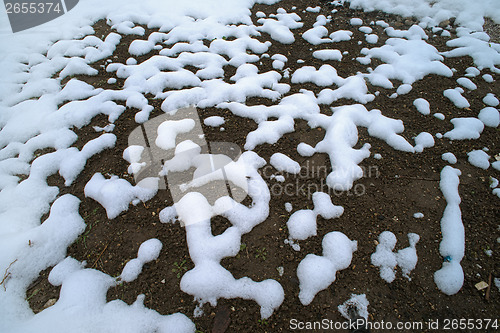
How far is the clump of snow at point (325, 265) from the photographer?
6.72 ft

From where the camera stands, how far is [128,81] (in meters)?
3.72

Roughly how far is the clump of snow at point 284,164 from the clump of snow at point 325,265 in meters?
0.74

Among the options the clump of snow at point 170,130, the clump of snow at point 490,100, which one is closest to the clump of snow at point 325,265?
the clump of snow at point 170,130

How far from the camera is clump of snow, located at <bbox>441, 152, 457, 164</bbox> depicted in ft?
9.28

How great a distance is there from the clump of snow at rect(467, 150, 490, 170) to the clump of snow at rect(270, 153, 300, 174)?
5.98 feet

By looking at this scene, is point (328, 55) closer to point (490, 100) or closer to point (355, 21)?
point (355, 21)

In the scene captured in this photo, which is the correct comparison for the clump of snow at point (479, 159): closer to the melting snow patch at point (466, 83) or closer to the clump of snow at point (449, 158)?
the clump of snow at point (449, 158)

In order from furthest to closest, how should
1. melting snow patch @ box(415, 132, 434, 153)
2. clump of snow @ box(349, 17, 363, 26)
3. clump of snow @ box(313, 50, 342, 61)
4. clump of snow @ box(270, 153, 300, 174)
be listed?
1. clump of snow @ box(349, 17, 363, 26)
2. clump of snow @ box(313, 50, 342, 61)
3. melting snow patch @ box(415, 132, 434, 153)
4. clump of snow @ box(270, 153, 300, 174)

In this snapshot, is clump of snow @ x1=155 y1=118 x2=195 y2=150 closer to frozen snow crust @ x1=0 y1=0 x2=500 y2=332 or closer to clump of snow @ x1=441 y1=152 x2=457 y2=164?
frozen snow crust @ x1=0 y1=0 x2=500 y2=332

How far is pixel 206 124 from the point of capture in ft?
10.4

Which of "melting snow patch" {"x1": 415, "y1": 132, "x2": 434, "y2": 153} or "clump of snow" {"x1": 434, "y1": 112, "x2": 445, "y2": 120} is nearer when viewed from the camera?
"melting snow patch" {"x1": 415, "y1": 132, "x2": 434, "y2": 153}

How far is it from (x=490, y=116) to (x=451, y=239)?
1877 mm

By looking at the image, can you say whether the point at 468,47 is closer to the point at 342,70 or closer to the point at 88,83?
the point at 342,70

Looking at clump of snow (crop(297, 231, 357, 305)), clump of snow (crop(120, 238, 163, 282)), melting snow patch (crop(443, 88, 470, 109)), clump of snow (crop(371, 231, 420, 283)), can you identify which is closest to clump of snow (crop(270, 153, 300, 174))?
clump of snow (crop(297, 231, 357, 305))
